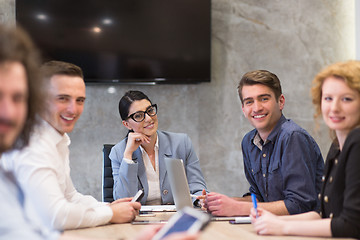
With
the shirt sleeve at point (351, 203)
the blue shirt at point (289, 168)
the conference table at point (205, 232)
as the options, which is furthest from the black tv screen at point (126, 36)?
the shirt sleeve at point (351, 203)

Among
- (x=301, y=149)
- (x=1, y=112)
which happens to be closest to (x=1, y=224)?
(x=1, y=112)

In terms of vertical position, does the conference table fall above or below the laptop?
below

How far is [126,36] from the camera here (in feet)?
13.1

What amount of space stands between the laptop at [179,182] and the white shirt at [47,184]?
1.31 ft

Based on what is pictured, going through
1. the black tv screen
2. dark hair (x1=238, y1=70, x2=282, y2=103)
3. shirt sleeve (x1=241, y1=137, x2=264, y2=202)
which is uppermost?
the black tv screen

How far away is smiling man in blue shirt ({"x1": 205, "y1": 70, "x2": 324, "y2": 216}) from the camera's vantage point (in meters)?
2.14

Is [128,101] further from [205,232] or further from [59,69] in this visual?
[205,232]

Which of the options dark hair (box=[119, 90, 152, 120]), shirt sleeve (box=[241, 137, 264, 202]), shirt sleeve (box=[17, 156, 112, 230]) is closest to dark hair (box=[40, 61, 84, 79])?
shirt sleeve (box=[17, 156, 112, 230])

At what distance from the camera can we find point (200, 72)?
4070 millimetres

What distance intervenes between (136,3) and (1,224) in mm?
3210

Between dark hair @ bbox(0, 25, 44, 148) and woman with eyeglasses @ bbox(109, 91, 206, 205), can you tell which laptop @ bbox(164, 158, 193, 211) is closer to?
woman with eyeglasses @ bbox(109, 91, 206, 205)

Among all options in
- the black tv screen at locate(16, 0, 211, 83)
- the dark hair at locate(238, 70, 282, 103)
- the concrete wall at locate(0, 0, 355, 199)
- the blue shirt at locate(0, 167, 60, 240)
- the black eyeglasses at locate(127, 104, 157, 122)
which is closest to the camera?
the blue shirt at locate(0, 167, 60, 240)

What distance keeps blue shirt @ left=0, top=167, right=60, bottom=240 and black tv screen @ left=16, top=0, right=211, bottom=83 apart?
2.87 meters

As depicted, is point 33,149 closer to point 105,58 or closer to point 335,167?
point 335,167
